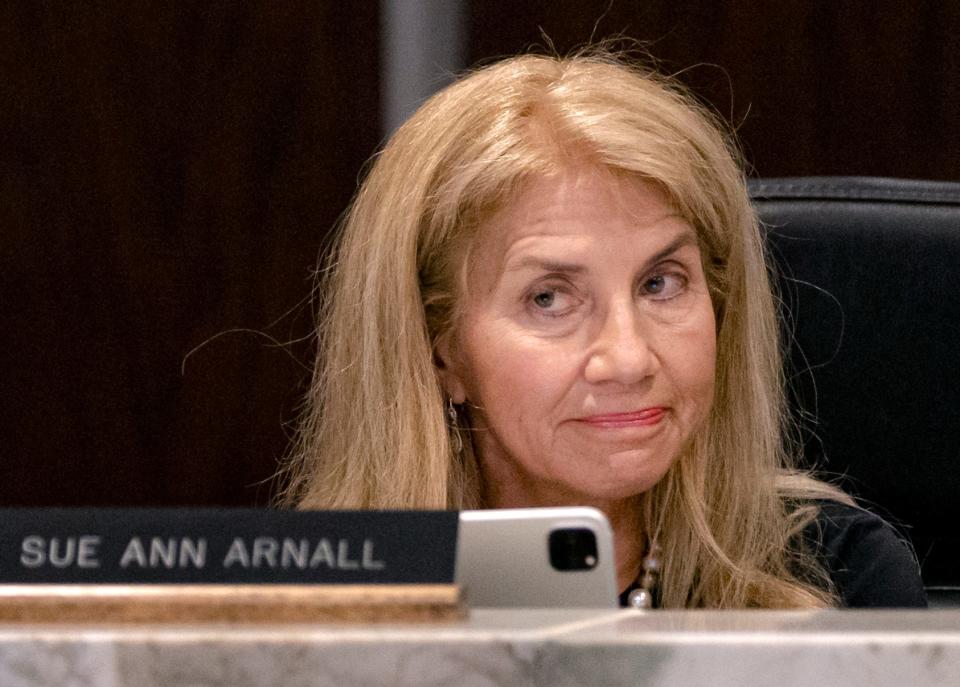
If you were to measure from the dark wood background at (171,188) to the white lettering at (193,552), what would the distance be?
3.74ft

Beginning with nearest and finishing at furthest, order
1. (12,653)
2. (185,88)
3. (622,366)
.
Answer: (12,653) → (622,366) → (185,88)

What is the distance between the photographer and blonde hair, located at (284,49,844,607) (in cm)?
108

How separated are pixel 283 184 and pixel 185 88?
171mm

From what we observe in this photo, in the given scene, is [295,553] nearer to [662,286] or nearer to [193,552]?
[193,552]

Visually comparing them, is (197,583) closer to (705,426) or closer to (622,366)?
(622,366)

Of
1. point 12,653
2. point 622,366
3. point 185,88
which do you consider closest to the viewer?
point 12,653

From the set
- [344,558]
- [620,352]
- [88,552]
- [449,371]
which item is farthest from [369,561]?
[449,371]

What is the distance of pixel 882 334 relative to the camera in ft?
3.62

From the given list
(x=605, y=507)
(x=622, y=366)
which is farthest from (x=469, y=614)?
(x=605, y=507)

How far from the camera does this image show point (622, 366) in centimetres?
98

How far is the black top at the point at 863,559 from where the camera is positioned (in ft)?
3.68

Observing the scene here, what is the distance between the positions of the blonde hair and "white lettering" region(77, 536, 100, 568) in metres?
0.55

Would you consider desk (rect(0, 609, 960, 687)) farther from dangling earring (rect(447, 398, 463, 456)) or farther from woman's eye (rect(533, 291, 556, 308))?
dangling earring (rect(447, 398, 463, 456))

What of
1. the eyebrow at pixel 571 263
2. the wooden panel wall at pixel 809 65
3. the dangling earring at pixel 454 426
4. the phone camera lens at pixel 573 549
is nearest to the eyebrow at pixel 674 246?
the eyebrow at pixel 571 263
